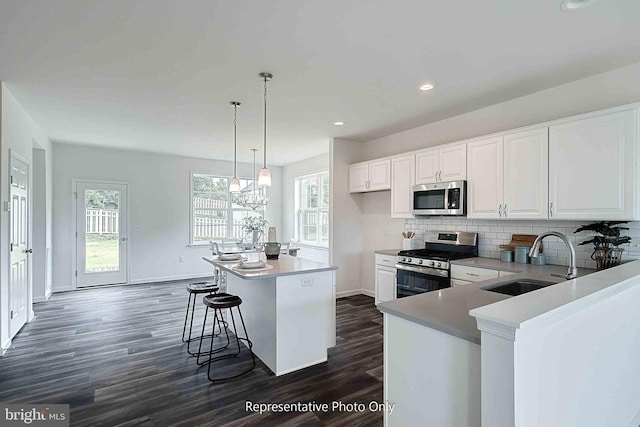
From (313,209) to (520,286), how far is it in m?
5.24

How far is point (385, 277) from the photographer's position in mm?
4551

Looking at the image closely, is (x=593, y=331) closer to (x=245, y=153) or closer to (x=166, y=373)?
(x=166, y=373)

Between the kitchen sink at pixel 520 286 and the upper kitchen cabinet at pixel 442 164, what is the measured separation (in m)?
1.61

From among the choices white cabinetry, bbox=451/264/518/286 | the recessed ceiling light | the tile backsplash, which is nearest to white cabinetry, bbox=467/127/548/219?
the tile backsplash

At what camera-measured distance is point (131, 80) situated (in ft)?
10.3

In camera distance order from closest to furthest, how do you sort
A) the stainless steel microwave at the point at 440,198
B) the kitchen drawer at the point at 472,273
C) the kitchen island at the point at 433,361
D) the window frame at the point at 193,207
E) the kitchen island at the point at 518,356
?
1. the kitchen island at the point at 518,356
2. the kitchen island at the point at 433,361
3. the kitchen drawer at the point at 472,273
4. the stainless steel microwave at the point at 440,198
5. the window frame at the point at 193,207

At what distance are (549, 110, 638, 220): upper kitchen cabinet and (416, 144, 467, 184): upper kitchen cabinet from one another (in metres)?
0.93

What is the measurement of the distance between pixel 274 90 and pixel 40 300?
5174 millimetres

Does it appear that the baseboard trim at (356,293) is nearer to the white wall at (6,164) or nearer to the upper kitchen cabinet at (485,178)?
the upper kitchen cabinet at (485,178)

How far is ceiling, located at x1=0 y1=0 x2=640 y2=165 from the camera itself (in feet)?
6.75

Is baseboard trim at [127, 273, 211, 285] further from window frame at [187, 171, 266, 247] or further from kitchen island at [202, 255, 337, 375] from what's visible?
kitchen island at [202, 255, 337, 375]

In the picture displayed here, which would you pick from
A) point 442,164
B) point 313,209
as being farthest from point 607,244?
point 313,209

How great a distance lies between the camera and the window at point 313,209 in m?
7.07

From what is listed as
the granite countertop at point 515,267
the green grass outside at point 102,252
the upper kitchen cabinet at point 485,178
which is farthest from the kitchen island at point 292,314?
the green grass outside at point 102,252
